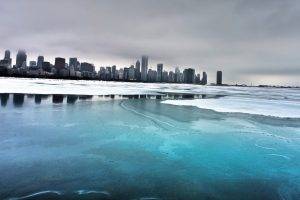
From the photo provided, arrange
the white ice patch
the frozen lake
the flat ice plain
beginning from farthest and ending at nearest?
the flat ice plain, the white ice patch, the frozen lake

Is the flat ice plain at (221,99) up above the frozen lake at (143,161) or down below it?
above

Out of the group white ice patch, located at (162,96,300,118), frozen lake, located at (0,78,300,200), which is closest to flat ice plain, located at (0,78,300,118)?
white ice patch, located at (162,96,300,118)

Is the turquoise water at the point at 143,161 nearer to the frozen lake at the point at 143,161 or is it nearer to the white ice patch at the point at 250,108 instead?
the frozen lake at the point at 143,161

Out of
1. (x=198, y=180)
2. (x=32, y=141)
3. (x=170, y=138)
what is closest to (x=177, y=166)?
(x=198, y=180)

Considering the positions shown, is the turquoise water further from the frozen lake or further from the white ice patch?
the white ice patch

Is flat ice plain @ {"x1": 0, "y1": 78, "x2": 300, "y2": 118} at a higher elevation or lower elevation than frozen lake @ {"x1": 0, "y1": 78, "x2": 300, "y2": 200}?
higher

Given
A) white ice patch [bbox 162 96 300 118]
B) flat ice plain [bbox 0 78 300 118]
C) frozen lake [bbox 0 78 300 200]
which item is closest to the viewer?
frozen lake [bbox 0 78 300 200]

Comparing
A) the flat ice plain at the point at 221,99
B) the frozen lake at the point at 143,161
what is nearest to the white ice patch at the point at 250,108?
the flat ice plain at the point at 221,99

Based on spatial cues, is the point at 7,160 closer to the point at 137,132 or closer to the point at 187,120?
the point at 137,132
